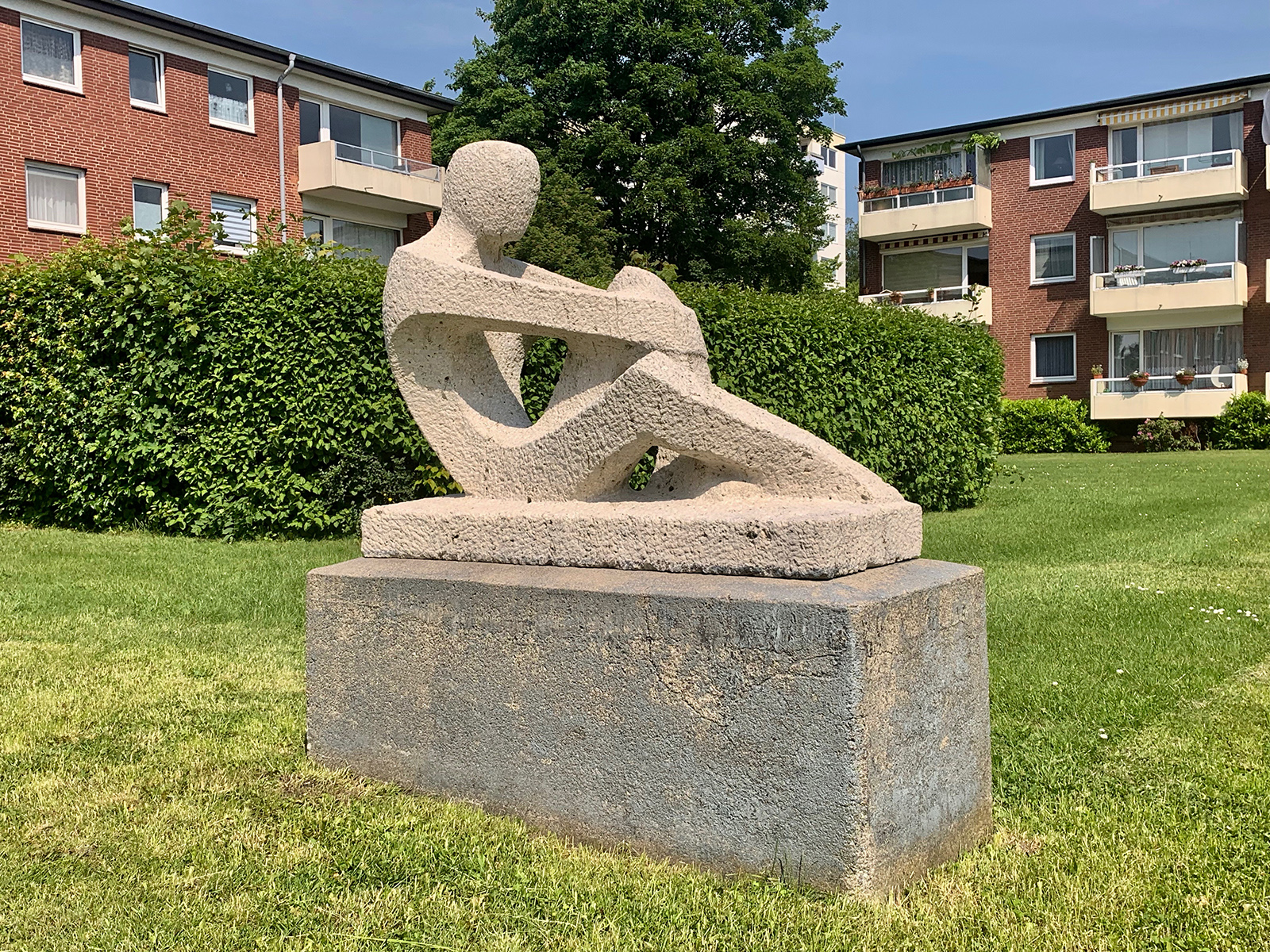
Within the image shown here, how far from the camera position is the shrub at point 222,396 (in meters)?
10.5

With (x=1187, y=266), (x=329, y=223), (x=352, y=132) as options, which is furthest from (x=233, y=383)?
(x=1187, y=266)

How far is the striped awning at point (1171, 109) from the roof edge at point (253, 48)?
18.1 m

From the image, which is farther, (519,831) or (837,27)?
(837,27)

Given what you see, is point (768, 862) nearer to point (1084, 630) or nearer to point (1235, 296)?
point (1084, 630)

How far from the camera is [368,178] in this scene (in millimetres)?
25406

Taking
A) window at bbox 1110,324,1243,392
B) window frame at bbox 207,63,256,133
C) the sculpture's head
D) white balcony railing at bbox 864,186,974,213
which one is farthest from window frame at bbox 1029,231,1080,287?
the sculpture's head

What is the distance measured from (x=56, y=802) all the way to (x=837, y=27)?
3207cm

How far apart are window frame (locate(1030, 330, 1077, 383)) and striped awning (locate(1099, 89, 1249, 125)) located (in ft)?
19.2

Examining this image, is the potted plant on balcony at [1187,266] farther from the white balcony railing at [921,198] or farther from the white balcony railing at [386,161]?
the white balcony railing at [386,161]

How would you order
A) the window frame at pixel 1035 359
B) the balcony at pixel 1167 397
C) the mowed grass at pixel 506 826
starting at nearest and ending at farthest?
the mowed grass at pixel 506 826, the balcony at pixel 1167 397, the window frame at pixel 1035 359

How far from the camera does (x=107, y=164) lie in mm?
21859

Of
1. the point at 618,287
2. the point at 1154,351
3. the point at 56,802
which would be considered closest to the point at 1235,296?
the point at 1154,351

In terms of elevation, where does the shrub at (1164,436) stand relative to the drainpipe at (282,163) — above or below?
below

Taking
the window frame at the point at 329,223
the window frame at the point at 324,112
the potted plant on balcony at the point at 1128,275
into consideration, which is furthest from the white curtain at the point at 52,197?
the potted plant on balcony at the point at 1128,275
